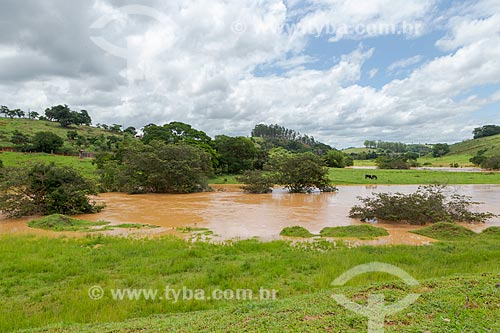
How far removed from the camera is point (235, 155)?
1665 inches

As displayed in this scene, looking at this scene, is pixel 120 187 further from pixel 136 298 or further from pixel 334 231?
pixel 136 298

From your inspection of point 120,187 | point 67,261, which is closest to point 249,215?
point 67,261

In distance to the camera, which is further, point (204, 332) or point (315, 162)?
point (315, 162)

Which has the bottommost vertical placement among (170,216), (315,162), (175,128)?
(170,216)

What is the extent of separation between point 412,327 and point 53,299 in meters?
5.24

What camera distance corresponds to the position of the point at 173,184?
27109 mm

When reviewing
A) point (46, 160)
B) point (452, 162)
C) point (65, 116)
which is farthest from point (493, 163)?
point (65, 116)

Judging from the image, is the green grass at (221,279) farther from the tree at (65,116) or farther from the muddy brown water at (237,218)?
the tree at (65,116)

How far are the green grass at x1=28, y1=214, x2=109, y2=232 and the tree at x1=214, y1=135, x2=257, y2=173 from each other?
28745 mm

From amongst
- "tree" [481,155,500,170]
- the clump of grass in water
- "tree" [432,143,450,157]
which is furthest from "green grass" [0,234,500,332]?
"tree" [432,143,450,157]

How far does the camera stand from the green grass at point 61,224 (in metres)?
11.8

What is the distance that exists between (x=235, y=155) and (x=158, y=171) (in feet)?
55.0

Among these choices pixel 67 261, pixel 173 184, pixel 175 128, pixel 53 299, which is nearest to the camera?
pixel 53 299

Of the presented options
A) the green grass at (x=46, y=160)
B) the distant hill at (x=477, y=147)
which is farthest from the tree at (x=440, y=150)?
the green grass at (x=46, y=160)
